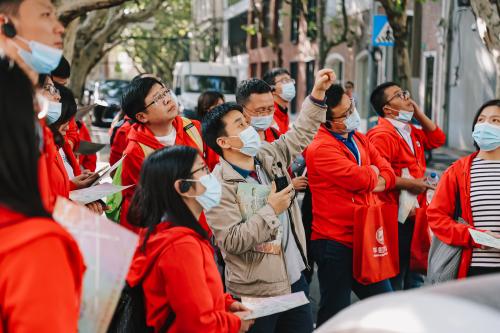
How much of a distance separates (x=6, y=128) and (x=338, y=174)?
11.0ft

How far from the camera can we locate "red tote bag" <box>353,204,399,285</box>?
496cm

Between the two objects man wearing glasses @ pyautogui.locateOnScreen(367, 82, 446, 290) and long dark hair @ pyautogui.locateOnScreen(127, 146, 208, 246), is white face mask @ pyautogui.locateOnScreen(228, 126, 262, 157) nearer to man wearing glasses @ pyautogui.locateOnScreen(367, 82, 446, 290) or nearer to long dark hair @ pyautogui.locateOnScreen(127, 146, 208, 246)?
long dark hair @ pyautogui.locateOnScreen(127, 146, 208, 246)

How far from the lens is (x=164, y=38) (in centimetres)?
4641

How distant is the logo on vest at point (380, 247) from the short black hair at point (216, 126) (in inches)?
52.1

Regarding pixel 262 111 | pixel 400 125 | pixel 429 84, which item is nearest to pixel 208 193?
pixel 262 111

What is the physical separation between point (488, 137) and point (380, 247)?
3.37 ft

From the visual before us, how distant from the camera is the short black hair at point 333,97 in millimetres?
5234

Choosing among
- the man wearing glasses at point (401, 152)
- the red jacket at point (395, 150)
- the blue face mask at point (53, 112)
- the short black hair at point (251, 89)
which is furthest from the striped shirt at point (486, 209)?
the blue face mask at point (53, 112)

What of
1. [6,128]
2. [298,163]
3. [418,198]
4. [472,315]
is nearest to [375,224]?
[418,198]

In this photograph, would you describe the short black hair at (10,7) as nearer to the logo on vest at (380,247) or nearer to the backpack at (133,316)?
the backpack at (133,316)

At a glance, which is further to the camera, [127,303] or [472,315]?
[127,303]

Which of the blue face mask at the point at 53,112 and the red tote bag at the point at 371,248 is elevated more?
the blue face mask at the point at 53,112

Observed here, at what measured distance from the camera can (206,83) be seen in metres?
27.9

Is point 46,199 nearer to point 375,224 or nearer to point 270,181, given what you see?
point 270,181
